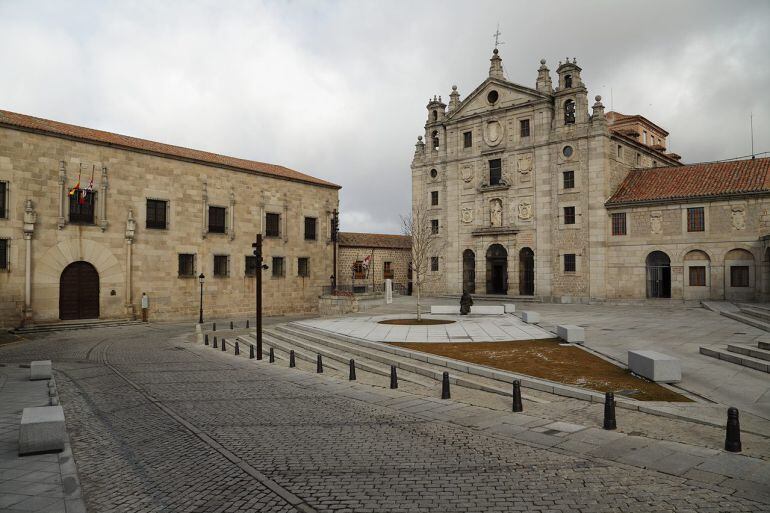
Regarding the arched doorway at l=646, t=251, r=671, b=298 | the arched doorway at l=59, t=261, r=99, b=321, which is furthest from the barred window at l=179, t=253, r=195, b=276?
the arched doorway at l=646, t=251, r=671, b=298

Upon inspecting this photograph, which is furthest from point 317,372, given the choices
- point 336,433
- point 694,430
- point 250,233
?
point 250,233

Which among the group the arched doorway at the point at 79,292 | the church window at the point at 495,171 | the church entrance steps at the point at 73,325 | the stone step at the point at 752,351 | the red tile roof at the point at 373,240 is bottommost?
the church entrance steps at the point at 73,325

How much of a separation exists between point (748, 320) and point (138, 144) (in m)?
35.9

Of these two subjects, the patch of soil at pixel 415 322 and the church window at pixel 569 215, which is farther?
the church window at pixel 569 215

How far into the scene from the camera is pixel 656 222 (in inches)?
1364

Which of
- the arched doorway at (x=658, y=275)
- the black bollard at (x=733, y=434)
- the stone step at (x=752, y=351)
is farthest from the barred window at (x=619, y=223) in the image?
the black bollard at (x=733, y=434)

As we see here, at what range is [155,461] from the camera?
25.2ft

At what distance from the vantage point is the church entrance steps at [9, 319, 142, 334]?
27.1 m

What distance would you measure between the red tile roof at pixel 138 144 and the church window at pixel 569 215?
1956 centimetres

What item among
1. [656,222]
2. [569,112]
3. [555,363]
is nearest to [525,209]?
[569,112]

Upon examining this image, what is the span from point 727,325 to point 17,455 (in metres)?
25.7

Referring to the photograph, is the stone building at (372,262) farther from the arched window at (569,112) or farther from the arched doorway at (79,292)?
the arched doorway at (79,292)

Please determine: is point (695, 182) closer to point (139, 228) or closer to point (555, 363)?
point (555, 363)

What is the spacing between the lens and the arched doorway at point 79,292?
29.3 metres
